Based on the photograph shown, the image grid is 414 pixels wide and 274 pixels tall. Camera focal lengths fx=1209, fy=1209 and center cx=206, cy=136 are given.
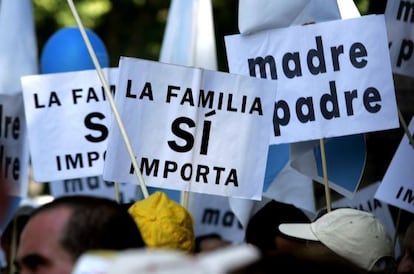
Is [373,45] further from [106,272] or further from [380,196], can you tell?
[106,272]

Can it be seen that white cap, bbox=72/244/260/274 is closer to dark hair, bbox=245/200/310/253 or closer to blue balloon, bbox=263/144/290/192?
dark hair, bbox=245/200/310/253

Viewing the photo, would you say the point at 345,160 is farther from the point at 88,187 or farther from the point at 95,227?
the point at 95,227

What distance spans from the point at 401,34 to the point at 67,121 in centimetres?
185

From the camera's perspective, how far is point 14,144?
682 centimetres

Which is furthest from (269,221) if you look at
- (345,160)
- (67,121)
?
(67,121)

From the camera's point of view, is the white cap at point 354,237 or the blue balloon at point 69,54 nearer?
the white cap at point 354,237

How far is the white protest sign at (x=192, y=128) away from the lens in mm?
5219

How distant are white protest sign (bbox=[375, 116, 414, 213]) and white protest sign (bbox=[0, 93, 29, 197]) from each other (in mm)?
2020

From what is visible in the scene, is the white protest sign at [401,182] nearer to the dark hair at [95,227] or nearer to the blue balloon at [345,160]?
the blue balloon at [345,160]

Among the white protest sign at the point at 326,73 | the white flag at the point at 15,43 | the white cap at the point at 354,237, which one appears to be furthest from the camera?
the white flag at the point at 15,43

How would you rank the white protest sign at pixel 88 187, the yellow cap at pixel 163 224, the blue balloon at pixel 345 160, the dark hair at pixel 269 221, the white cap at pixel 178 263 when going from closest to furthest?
the white cap at pixel 178 263
the yellow cap at pixel 163 224
the dark hair at pixel 269 221
the blue balloon at pixel 345 160
the white protest sign at pixel 88 187

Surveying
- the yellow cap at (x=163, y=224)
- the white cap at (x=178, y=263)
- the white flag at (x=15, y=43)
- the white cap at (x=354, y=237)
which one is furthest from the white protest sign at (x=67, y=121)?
Result: the white cap at (x=178, y=263)

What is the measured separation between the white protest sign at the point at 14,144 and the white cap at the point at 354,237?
240cm

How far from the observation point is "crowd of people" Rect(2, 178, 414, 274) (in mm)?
2125
